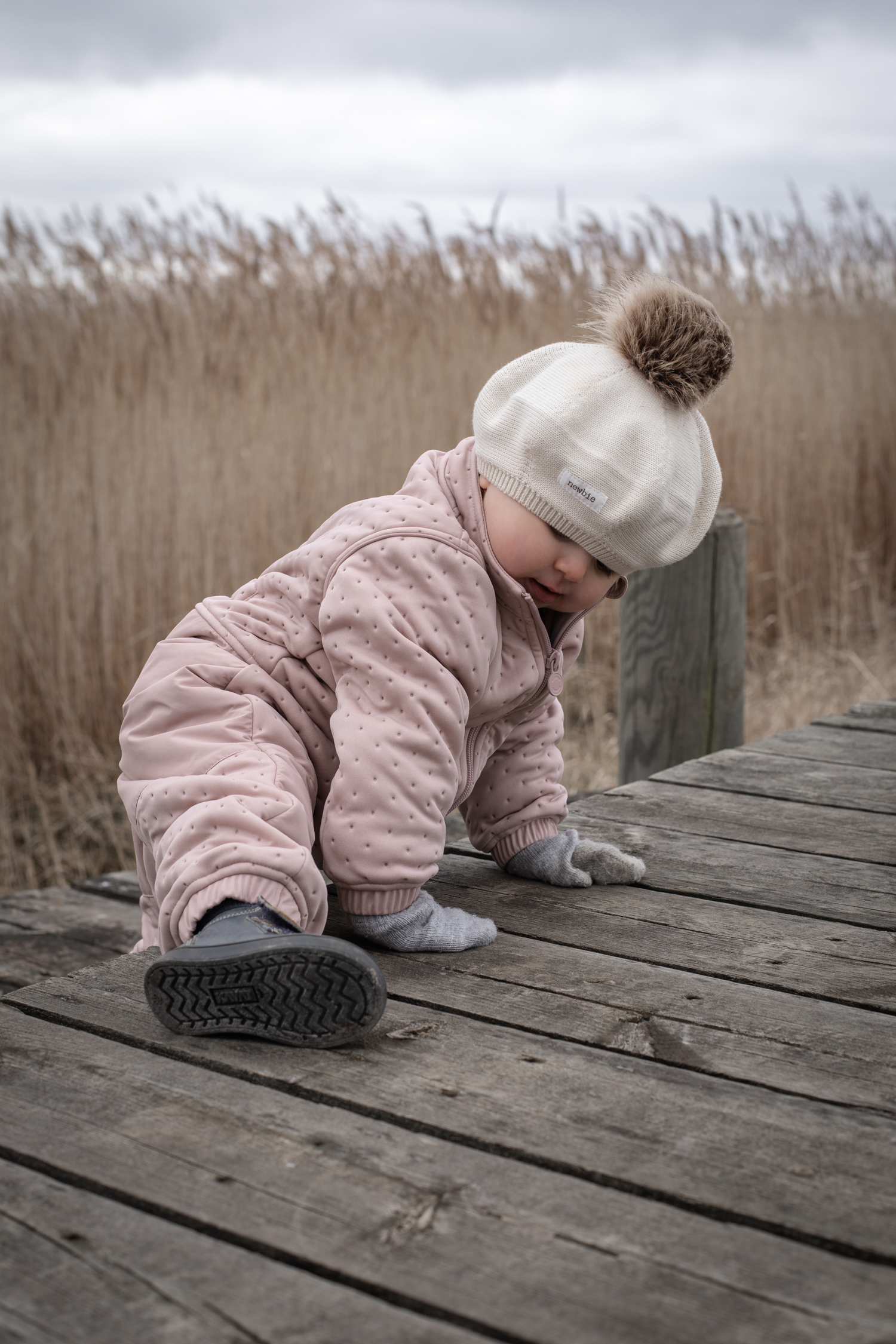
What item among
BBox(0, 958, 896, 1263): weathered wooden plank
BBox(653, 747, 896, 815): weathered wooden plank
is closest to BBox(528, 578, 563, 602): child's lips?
BBox(0, 958, 896, 1263): weathered wooden plank

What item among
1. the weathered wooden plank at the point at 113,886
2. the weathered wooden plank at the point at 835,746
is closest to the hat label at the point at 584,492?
the weathered wooden plank at the point at 835,746

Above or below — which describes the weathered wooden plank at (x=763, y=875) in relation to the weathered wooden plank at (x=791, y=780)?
below

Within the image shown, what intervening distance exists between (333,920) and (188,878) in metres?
0.33

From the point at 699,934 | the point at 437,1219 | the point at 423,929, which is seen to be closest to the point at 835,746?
the point at 699,934

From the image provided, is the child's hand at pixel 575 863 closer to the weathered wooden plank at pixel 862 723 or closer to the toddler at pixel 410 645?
the toddler at pixel 410 645

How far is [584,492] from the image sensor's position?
1.40m

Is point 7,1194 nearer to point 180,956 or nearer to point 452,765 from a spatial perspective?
point 180,956

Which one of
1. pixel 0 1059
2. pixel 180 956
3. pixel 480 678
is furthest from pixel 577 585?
pixel 0 1059

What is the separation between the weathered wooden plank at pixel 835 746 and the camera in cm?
232

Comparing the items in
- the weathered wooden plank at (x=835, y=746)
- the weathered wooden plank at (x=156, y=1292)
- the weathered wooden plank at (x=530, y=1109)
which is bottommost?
the weathered wooden plank at (x=156, y=1292)

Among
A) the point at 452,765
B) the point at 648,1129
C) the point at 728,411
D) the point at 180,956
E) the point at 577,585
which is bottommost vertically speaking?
the point at 648,1129

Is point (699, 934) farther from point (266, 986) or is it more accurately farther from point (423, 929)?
point (266, 986)

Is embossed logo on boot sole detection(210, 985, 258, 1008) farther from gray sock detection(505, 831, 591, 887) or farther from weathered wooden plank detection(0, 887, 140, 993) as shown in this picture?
weathered wooden plank detection(0, 887, 140, 993)

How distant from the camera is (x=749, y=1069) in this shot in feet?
3.66
